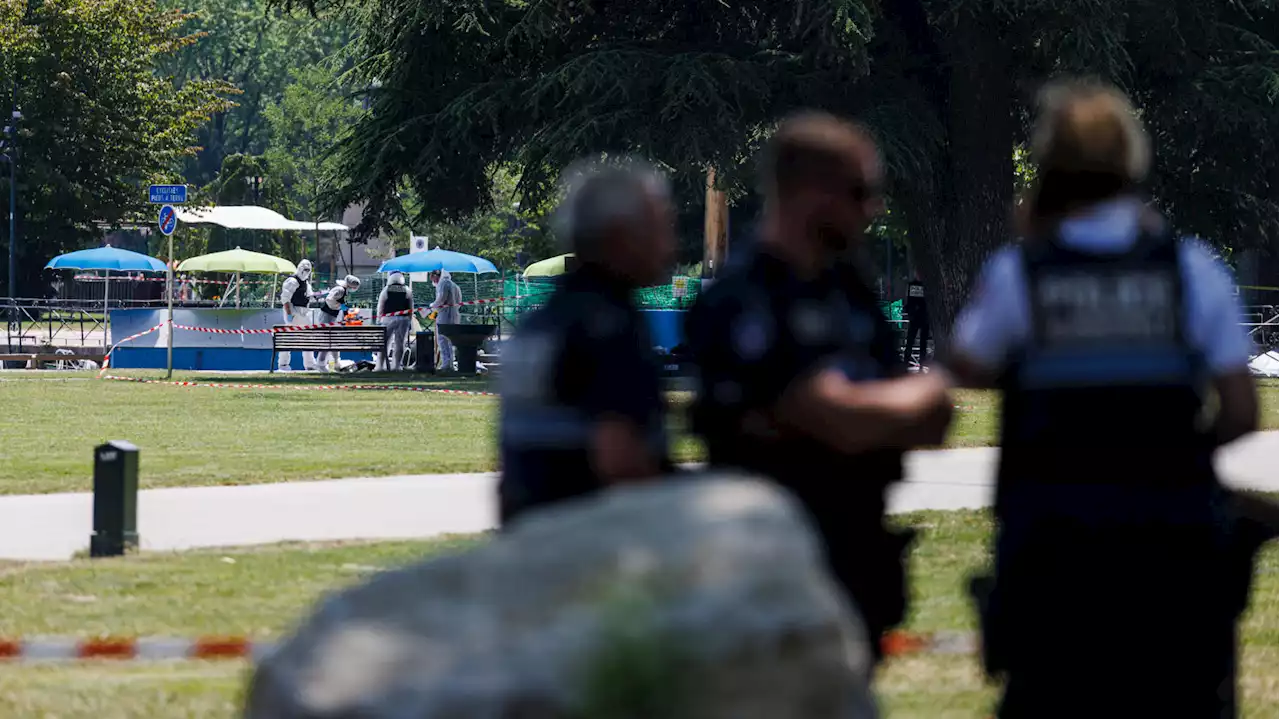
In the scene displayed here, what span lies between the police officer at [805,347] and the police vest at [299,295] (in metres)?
30.4

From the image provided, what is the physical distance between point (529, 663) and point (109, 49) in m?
51.5

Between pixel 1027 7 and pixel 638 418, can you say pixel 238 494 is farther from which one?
pixel 1027 7

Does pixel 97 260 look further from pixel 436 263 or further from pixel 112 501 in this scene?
pixel 112 501

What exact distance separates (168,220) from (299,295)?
19.0ft

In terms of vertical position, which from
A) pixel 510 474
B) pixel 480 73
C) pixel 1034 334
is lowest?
pixel 510 474

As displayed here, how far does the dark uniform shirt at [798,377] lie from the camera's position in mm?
4383

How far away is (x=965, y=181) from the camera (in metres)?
29.8

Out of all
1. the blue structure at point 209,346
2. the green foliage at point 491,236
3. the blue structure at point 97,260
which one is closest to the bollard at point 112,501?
the blue structure at point 209,346

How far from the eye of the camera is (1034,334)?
423cm

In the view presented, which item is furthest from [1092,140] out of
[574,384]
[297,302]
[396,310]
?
[297,302]

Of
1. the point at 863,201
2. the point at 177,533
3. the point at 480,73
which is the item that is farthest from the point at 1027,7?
the point at 863,201

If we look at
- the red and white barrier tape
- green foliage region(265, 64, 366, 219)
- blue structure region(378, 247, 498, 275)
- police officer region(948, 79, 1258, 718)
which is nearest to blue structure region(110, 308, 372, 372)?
blue structure region(378, 247, 498, 275)

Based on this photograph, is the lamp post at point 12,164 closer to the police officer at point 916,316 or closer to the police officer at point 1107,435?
the police officer at point 916,316

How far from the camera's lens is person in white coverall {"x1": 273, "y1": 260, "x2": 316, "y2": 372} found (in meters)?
33.9
